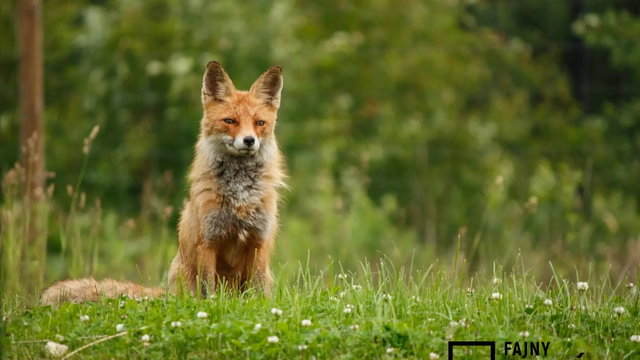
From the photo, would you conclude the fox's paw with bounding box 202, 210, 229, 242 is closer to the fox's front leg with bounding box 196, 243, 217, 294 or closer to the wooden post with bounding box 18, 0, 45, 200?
the fox's front leg with bounding box 196, 243, 217, 294

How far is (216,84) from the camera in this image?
625 cm

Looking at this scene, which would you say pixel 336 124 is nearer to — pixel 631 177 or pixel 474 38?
pixel 474 38

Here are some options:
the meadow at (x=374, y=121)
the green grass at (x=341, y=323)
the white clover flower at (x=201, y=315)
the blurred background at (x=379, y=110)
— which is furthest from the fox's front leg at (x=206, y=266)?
the blurred background at (x=379, y=110)

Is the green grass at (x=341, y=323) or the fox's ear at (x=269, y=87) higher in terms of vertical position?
the fox's ear at (x=269, y=87)

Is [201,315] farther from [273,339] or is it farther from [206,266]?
[206,266]

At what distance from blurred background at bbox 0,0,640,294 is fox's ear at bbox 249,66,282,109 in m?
4.52

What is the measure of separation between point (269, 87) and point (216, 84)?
0.37m

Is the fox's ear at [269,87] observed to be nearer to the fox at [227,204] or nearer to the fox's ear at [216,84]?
the fox at [227,204]

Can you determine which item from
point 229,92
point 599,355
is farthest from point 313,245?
point 599,355

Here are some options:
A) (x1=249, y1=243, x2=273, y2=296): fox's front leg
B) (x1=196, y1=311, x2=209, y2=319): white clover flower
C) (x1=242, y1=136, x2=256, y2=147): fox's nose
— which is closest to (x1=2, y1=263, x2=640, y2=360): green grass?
(x1=196, y1=311, x2=209, y2=319): white clover flower

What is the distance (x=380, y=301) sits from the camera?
508 cm

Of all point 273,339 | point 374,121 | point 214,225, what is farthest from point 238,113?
point 374,121

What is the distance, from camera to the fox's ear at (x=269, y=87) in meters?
6.29

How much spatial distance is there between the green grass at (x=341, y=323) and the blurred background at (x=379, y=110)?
532cm
